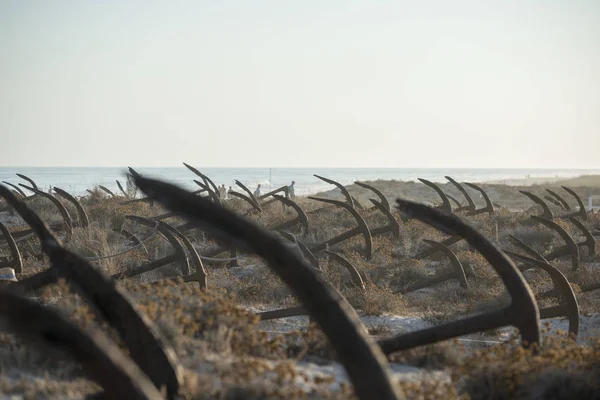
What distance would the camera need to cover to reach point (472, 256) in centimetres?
1084

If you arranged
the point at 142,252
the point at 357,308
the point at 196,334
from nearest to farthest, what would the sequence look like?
the point at 196,334 < the point at 357,308 < the point at 142,252

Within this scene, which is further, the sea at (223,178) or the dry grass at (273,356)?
the sea at (223,178)

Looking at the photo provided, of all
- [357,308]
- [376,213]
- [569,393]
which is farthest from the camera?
[376,213]

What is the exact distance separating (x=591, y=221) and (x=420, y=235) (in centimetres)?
517

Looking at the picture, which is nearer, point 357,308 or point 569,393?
point 569,393

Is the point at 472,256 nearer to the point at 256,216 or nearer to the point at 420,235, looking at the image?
the point at 420,235

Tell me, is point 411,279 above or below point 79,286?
below

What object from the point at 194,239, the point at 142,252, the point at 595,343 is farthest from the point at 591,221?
the point at 595,343

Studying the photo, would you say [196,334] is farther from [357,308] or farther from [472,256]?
[472,256]

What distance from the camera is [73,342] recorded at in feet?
8.45

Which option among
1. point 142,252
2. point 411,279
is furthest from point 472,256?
point 142,252

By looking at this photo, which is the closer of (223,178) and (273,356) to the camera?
(273,356)

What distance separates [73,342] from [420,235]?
11.3m

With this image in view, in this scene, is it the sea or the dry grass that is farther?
the sea
